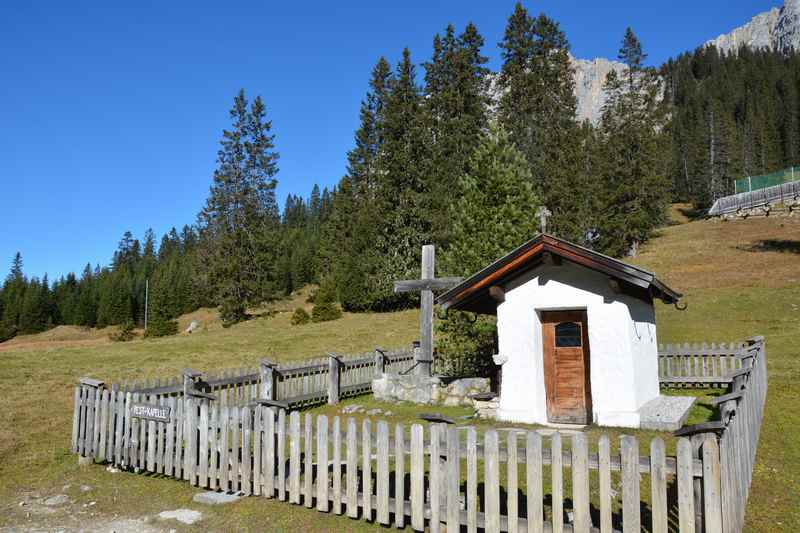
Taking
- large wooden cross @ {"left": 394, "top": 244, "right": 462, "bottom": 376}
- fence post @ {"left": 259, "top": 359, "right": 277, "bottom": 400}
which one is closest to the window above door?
large wooden cross @ {"left": 394, "top": 244, "right": 462, "bottom": 376}

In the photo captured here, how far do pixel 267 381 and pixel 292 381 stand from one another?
1055mm

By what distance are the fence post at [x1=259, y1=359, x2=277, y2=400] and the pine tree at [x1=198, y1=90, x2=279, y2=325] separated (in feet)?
103

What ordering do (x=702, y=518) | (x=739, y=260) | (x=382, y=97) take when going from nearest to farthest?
1. (x=702, y=518)
2. (x=739, y=260)
3. (x=382, y=97)

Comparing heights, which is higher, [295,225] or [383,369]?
[295,225]

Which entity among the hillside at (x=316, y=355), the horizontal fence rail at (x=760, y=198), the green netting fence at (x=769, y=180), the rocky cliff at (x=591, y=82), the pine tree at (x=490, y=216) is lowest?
the hillside at (x=316, y=355)

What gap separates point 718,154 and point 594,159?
5030cm

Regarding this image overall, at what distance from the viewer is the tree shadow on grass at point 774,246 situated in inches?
1539

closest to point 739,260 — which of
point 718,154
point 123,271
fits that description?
point 718,154

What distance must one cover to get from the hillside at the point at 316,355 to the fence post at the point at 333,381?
253 inches

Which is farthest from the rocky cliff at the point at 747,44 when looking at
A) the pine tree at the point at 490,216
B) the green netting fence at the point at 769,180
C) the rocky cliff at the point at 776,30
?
the pine tree at the point at 490,216

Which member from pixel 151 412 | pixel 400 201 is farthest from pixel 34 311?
pixel 151 412

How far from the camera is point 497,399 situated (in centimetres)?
1207

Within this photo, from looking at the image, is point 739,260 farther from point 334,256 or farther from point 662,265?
point 334,256

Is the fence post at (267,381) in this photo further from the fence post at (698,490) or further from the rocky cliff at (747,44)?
the rocky cliff at (747,44)
